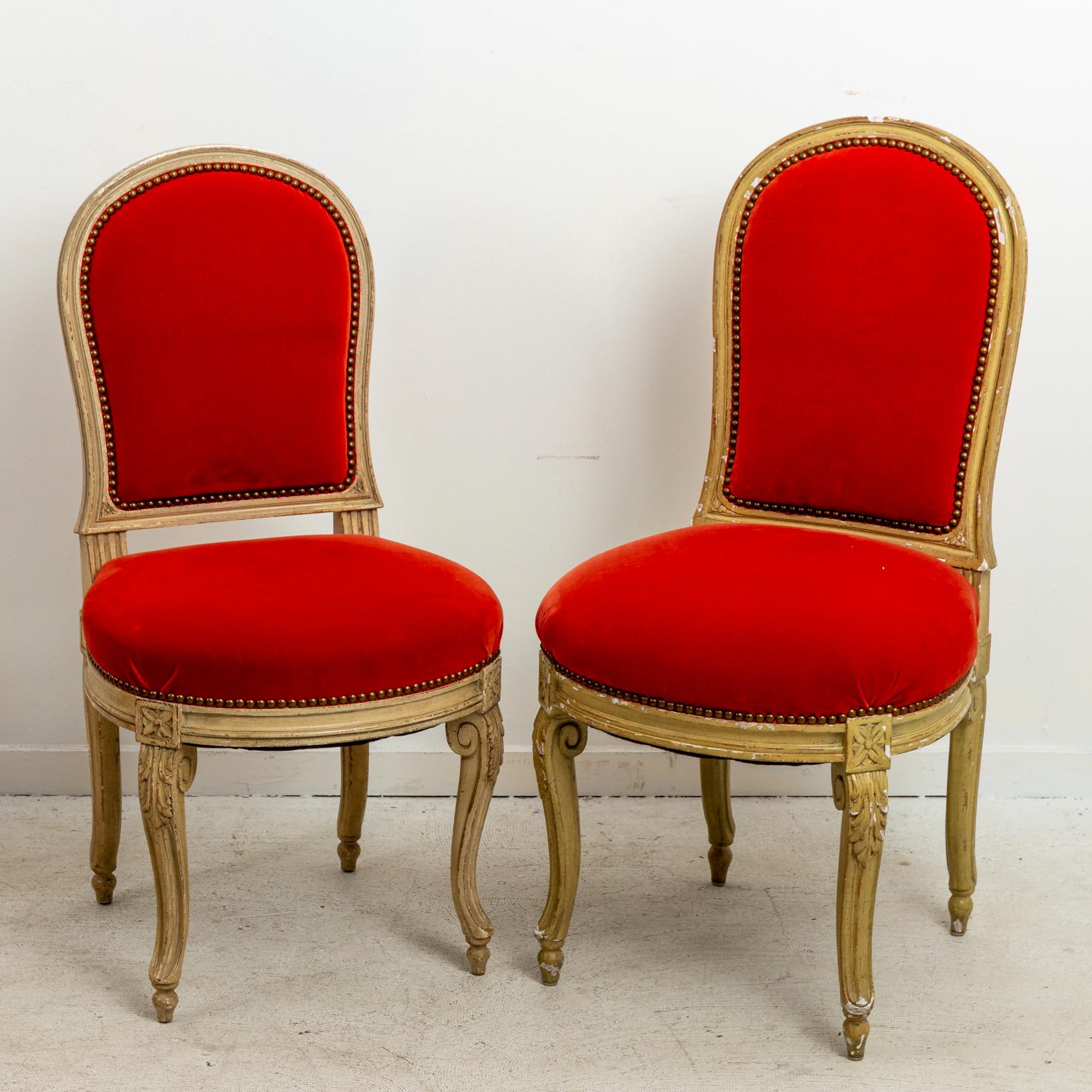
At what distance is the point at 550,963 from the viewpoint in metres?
1.75

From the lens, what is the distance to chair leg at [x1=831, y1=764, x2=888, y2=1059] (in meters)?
1.52

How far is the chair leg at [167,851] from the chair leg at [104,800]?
0.26 m

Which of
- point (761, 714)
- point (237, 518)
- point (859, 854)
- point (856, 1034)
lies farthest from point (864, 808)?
point (237, 518)

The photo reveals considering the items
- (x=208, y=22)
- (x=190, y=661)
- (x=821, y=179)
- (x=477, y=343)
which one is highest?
(x=208, y=22)

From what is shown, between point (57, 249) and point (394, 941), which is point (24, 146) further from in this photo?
point (394, 941)

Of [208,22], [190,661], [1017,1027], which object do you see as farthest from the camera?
[208,22]

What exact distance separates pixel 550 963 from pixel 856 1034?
403 mm

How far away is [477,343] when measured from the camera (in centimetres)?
218

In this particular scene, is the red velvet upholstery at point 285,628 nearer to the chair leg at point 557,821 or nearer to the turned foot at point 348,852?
the chair leg at point 557,821

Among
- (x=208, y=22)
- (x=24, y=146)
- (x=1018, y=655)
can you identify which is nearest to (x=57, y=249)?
(x=24, y=146)

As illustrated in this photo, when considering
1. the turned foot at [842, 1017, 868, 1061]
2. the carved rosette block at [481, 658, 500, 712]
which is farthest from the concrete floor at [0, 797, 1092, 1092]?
the carved rosette block at [481, 658, 500, 712]

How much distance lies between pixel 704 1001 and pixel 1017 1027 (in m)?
0.40

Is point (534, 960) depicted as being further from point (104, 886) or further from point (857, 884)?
point (104, 886)

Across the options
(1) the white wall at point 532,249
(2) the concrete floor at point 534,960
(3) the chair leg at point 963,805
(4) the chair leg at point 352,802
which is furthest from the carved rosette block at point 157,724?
(3) the chair leg at point 963,805
